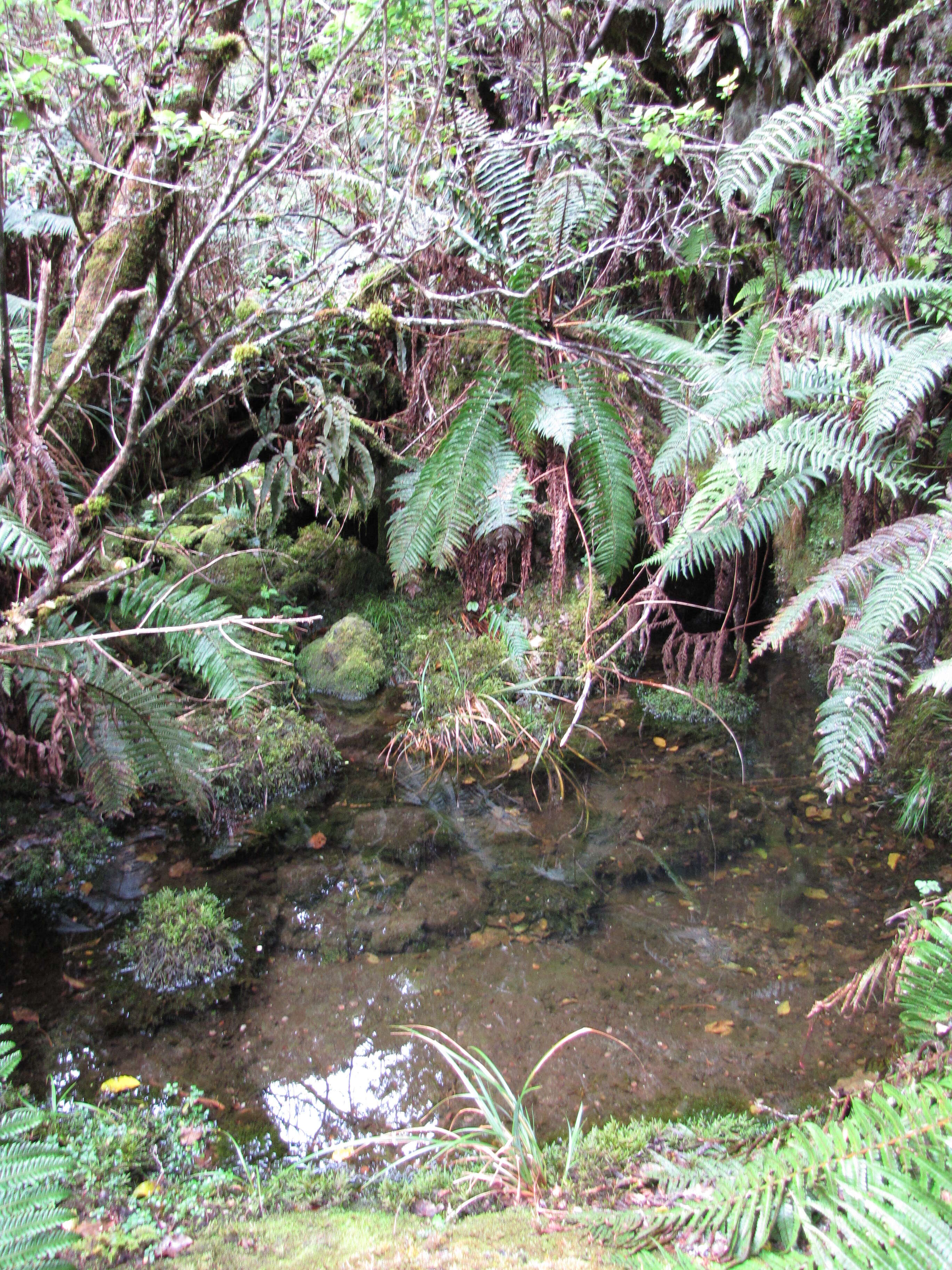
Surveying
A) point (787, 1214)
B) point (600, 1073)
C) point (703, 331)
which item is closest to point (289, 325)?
point (703, 331)

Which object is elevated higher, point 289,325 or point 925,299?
point 925,299

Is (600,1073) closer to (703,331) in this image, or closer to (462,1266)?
(462,1266)

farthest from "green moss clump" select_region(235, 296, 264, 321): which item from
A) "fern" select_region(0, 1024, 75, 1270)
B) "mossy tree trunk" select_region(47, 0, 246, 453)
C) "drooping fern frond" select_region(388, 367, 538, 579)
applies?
"fern" select_region(0, 1024, 75, 1270)

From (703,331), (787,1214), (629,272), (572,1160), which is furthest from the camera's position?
(629,272)

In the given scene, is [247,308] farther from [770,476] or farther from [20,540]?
[770,476]

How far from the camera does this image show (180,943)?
2.80 metres

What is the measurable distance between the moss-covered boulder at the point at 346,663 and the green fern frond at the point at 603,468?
1651mm

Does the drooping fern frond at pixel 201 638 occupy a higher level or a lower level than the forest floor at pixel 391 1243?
higher

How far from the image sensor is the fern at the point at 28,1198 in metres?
1.07

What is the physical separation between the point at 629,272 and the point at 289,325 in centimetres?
272

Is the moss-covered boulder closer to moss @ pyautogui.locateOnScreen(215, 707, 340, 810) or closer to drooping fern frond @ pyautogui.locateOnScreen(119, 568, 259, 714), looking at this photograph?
moss @ pyautogui.locateOnScreen(215, 707, 340, 810)

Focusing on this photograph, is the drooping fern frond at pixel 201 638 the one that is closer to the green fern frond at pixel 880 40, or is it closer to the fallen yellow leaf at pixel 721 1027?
the fallen yellow leaf at pixel 721 1027

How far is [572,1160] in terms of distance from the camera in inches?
77.0

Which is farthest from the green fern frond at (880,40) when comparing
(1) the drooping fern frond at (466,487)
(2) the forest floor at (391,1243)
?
(2) the forest floor at (391,1243)
